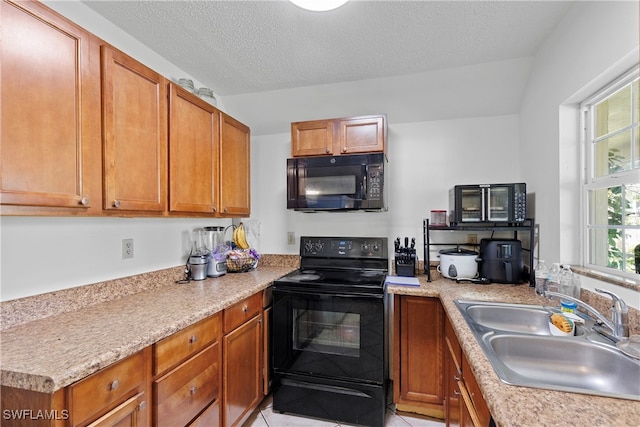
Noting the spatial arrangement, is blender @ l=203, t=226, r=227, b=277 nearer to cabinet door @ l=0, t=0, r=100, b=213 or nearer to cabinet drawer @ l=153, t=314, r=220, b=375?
cabinet drawer @ l=153, t=314, r=220, b=375

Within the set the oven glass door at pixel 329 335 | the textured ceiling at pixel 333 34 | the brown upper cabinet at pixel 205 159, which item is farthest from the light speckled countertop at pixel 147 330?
the textured ceiling at pixel 333 34

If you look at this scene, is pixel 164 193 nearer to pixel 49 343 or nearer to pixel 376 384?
pixel 49 343

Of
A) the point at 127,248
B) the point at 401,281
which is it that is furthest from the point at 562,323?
the point at 127,248

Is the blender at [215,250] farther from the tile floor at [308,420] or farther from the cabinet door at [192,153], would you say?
the tile floor at [308,420]

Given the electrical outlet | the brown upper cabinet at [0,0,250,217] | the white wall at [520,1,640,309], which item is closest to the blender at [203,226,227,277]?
the brown upper cabinet at [0,0,250,217]

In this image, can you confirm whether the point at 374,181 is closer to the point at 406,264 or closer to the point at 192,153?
the point at 406,264

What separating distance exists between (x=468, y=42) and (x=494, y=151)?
3.11ft

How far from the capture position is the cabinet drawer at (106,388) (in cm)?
84

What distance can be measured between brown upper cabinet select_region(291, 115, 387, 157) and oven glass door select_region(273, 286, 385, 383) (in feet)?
3.57

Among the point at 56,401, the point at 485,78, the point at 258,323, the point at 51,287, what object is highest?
the point at 485,78

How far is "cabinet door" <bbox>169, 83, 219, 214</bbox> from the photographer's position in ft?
5.32

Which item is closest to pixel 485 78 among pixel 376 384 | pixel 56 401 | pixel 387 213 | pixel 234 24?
pixel 387 213

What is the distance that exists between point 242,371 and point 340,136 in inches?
68.5

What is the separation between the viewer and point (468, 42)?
172 centimetres
